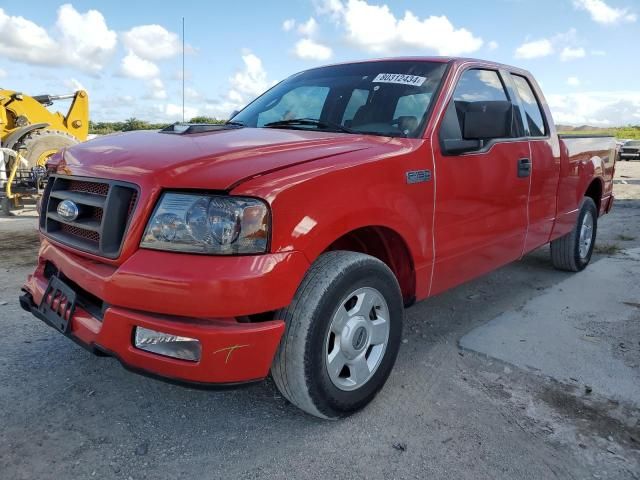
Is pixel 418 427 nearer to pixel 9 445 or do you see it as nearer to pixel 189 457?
pixel 189 457

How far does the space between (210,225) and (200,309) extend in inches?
12.7

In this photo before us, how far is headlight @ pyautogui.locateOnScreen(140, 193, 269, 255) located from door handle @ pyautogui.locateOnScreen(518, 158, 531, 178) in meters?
2.33

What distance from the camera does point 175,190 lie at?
2.12 m

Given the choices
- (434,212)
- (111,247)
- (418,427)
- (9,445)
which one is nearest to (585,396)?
(418,427)

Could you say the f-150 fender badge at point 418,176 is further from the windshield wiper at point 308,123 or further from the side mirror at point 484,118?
the windshield wiper at point 308,123

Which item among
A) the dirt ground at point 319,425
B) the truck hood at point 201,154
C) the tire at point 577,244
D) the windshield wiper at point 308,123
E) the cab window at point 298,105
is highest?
the cab window at point 298,105

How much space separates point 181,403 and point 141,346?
2.30 ft

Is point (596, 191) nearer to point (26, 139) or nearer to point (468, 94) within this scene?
point (468, 94)

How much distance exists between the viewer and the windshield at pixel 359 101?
309 cm

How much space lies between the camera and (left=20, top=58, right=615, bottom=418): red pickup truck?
80.8 inches

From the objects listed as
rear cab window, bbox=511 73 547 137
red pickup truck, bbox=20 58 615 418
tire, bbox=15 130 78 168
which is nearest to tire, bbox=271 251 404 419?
red pickup truck, bbox=20 58 615 418

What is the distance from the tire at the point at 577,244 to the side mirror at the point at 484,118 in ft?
8.13

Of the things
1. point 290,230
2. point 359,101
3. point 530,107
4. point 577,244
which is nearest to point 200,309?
point 290,230

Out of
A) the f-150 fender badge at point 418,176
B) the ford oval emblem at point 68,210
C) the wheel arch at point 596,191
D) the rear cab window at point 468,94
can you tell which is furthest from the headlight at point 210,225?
the wheel arch at point 596,191
